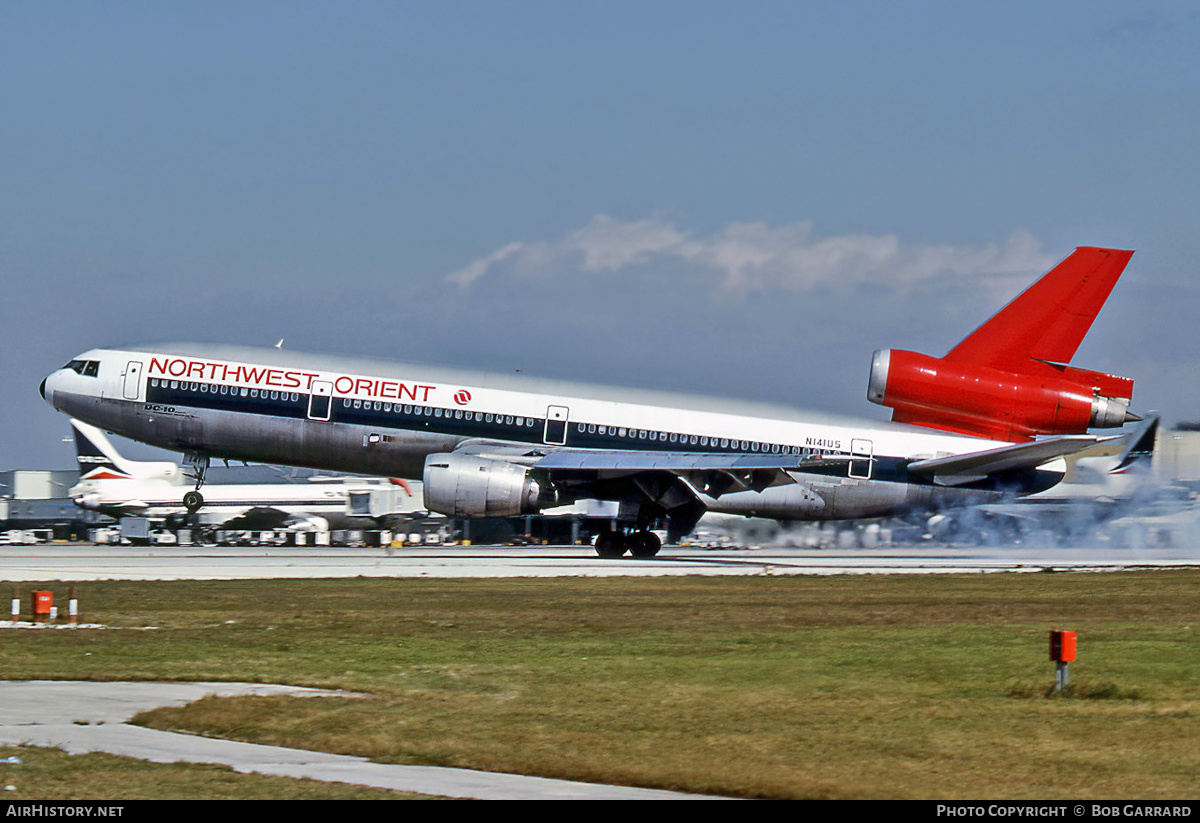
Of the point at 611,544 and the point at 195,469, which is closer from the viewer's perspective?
the point at 611,544

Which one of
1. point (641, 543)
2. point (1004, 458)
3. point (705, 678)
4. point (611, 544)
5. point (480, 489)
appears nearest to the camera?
point (705, 678)

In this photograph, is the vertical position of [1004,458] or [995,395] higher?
[995,395]

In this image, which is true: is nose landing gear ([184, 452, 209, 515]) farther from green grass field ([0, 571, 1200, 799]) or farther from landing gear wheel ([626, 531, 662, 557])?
landing gear wheel ([626, 531, 662, 557])

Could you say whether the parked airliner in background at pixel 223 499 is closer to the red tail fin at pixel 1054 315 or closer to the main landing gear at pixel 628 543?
the main landing gear at pixel 628 543

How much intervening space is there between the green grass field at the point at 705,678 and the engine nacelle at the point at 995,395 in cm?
1188

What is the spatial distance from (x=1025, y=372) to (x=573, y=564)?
14.9m

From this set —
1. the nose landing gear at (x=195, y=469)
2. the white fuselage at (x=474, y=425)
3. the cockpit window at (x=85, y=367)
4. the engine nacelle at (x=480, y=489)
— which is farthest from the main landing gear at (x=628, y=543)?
the cockpit window at (x=85, y=367)

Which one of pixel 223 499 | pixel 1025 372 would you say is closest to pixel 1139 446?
pixel 1025 372

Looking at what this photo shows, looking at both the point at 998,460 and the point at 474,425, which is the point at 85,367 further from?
the point at 998,460

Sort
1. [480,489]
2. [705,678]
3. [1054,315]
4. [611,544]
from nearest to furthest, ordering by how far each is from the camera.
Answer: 1. [705,678]
2. [480,489]
3. [1054,315]
4. [611,544]

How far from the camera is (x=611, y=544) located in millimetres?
42875

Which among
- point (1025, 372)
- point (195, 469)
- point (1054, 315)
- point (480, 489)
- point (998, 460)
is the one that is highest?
point (1054, 315)

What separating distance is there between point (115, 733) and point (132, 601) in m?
15.5

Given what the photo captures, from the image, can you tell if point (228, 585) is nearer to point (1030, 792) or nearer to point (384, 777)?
point (384, 777)
